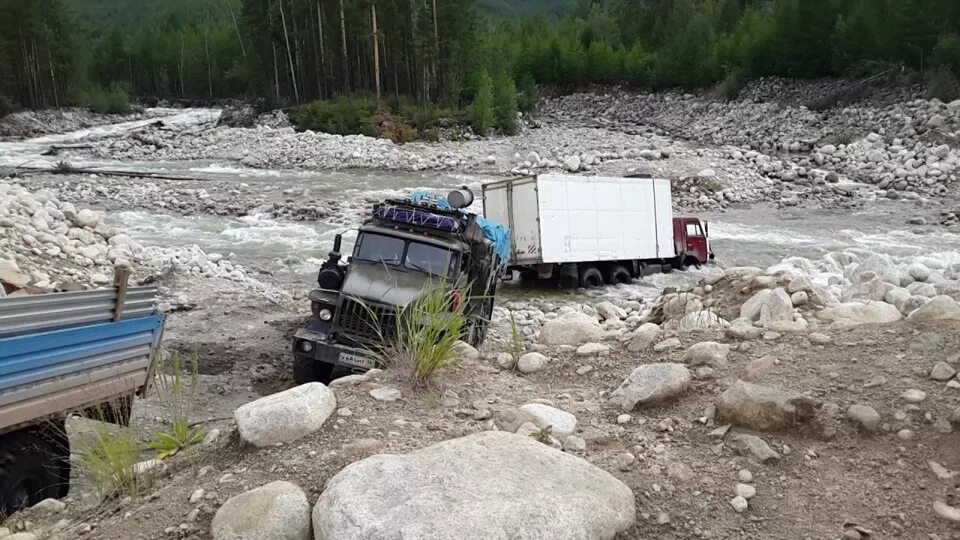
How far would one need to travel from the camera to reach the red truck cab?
18.7 meters

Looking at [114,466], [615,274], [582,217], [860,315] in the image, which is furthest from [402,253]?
[615,274]

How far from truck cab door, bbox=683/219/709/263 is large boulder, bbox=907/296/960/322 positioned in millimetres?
12836

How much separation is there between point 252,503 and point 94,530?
3.53 feet

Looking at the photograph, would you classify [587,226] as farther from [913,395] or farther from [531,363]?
[913,395]

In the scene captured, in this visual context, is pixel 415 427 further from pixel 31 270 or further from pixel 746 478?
pixel 31 270

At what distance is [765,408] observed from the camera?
4.59 meters

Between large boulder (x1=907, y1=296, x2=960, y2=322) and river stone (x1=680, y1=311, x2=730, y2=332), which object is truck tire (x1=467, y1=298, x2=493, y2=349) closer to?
river stone (x1=680, y1=311, x2=730, y2=332)

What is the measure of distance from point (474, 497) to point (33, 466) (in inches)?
158

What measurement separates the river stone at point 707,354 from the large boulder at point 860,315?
55.3 inches

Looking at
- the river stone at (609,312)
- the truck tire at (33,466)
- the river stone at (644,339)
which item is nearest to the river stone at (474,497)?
the river stone at (644,339)

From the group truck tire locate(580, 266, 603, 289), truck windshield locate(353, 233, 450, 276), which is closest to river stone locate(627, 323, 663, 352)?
truck windshield locate(353, 233, 450, 276)

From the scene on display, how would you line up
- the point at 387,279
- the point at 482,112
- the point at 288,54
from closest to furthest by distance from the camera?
the point at 387,279, the point at 482,112, the point at 288,54

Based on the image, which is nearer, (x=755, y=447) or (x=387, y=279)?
(x=755, y=447)

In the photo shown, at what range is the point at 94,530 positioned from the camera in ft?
13.6
